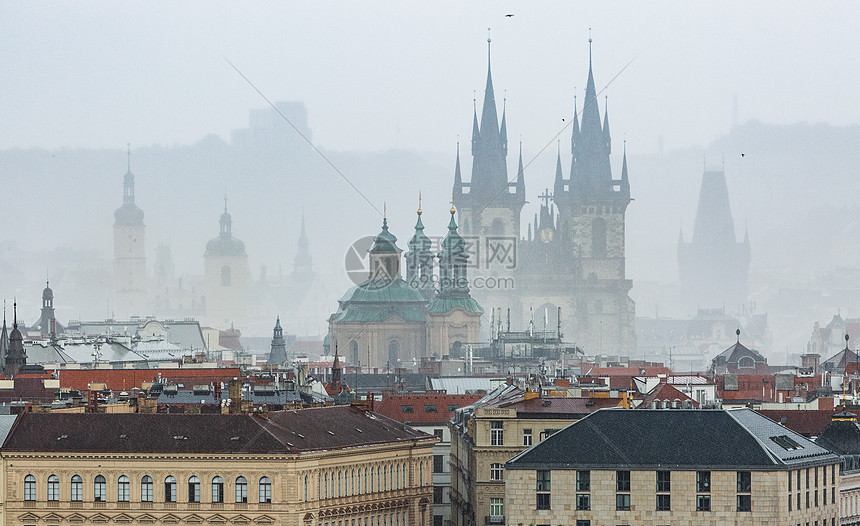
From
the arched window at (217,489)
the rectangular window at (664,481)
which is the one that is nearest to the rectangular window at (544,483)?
the rectangular window at (664,481)

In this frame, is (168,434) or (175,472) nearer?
(175,472)

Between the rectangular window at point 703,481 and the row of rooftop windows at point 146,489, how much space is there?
13.4 meters

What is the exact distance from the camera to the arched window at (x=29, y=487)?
83.6 metres

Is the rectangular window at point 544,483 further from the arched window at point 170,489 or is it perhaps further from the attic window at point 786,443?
the arched window at point 170,489

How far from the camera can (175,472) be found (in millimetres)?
82812

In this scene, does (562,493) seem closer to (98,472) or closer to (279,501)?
(279,501)

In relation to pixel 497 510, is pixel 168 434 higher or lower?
higher

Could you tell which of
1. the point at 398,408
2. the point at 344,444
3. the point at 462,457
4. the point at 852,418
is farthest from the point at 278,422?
the point at 398,408

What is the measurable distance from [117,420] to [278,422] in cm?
515

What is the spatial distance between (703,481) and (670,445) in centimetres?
187

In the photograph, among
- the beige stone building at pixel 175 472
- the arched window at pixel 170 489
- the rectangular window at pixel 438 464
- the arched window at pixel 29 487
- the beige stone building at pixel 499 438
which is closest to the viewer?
the beige stone building at pixel 175 472

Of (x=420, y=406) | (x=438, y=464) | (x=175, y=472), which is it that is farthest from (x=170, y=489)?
(x=420, y=406)

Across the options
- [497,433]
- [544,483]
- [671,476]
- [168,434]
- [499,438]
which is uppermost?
[168,434]

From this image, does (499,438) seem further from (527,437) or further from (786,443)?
(786,443)
